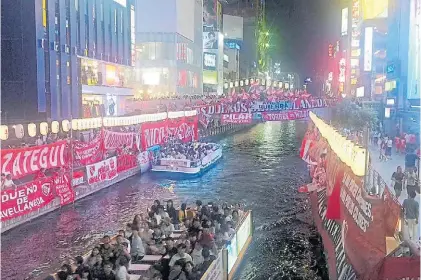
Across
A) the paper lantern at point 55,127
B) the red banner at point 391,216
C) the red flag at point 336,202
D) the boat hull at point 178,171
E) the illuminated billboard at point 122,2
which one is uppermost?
the illuminated billboard at point 122,2

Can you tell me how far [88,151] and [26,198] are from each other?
8413 mm

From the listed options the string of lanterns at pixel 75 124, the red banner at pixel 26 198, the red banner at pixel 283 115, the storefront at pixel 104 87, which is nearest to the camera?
the red banner at pixel 26 198

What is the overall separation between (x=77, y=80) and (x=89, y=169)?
92.7 ft

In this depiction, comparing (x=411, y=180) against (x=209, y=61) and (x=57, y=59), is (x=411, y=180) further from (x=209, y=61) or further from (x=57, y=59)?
(x=209, y=61)

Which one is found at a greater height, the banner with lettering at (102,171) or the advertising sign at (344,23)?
the advertising sign at (344,23)

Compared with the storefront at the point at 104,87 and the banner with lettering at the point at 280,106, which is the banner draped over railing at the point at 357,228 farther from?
the storefront at the point at 104,87

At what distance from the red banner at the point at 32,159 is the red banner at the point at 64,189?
2.56 ft

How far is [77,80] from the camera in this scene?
58375 mm

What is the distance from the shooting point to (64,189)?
2909cm

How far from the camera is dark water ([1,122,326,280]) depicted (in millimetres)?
20078

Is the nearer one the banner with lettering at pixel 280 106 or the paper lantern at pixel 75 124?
the paper lantern at pixel 75 124

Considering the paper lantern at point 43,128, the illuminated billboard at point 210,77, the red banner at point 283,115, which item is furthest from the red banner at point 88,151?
the illuminated billboard at point 210,77

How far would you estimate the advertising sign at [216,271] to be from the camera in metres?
13.6

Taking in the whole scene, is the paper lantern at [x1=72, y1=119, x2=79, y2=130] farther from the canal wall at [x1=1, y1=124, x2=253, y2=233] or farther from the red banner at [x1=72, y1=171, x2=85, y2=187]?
the red banner at [x1=72, y1=171, x2=85, y2=187]
